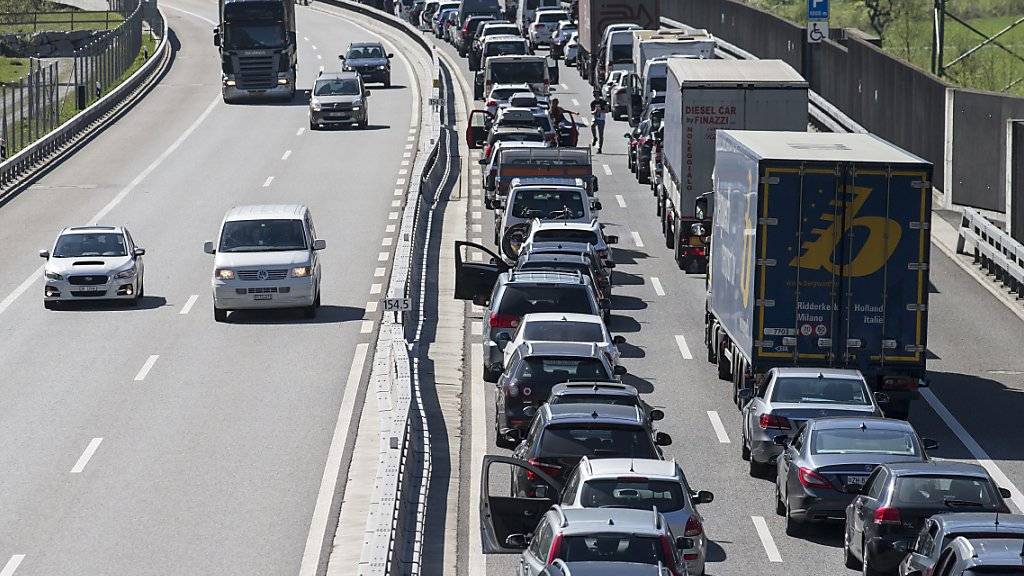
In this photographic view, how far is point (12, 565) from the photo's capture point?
19.2 meters

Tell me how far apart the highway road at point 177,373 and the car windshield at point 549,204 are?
3.23 meters

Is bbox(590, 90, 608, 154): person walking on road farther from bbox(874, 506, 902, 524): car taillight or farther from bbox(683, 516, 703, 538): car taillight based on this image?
bbox(683, 516, 703, 538): car taillight

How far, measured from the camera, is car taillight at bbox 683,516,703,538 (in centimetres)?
1742

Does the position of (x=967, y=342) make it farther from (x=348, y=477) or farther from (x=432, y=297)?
(x=348, y=477)

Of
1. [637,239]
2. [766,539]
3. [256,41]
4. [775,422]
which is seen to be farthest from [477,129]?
[766,539]

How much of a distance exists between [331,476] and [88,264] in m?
14.0

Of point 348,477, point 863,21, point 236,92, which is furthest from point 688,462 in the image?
point 863,21

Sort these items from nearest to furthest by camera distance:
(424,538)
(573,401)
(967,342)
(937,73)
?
(424,538)
(573,401)
(967,342)
(937,73)

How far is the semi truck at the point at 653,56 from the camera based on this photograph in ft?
186

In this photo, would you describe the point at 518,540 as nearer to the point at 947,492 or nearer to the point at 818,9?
the point at 947,492

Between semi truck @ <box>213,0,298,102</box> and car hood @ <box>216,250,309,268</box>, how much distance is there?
3610 cm

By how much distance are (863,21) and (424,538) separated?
3126 inches

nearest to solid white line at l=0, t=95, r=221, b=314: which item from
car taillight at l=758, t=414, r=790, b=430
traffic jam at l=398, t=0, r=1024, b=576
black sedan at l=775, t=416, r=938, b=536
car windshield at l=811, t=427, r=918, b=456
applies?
traffic jam at l=398, t=0, r=1024, b=576

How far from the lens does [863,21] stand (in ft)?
314
